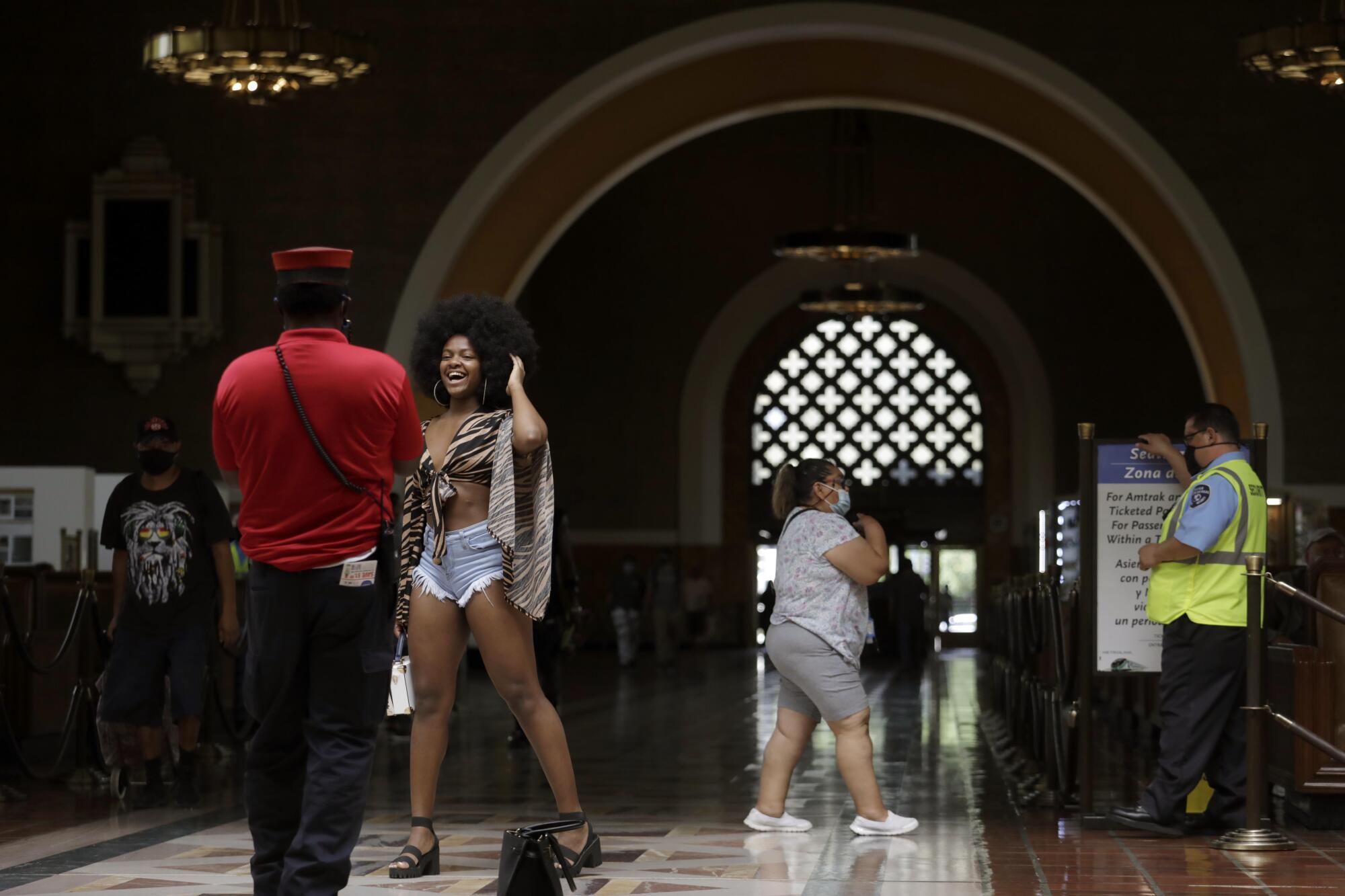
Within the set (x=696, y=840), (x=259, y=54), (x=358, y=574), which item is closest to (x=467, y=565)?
(x=358, y=574)

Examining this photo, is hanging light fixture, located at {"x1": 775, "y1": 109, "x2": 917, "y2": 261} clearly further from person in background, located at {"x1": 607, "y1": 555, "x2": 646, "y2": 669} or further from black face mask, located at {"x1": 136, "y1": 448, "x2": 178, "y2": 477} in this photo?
black face mask, located at {"x1": 136, "y1": 448, "x2": 178, "y2": 477}

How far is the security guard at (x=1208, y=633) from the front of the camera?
20.3 feet

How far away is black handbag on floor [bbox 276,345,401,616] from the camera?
4.06m

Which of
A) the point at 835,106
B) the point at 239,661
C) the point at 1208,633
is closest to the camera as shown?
the point at 1208,633

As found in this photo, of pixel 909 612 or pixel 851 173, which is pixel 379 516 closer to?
pixel 909 612

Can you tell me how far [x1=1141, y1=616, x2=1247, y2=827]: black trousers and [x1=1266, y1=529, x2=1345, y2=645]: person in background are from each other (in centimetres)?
70

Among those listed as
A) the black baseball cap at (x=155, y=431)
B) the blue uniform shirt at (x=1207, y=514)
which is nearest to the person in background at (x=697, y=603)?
the black baseball cap at (x=155, y=431)

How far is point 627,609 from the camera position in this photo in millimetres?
21969

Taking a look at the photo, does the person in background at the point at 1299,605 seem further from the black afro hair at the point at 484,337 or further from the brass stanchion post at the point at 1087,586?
the black afro hair at the point at 484,337

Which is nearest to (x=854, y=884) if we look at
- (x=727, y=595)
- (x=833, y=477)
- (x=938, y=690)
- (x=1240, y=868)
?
(x=1240, y=868)

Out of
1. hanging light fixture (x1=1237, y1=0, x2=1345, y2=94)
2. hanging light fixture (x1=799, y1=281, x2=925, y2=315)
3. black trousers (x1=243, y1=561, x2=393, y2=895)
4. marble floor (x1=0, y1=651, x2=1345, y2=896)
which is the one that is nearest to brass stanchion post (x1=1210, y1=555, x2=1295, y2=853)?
marble floor (x1=0, y1=651, x2=1345, y2=896)

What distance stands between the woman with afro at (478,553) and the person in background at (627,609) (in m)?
16.1

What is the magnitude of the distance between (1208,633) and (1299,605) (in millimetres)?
1332

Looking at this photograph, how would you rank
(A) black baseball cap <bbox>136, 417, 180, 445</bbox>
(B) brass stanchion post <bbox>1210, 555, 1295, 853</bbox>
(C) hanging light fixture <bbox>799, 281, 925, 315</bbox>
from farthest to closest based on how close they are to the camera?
(C) hanging light fixture <bbox>799, 281, 925, 315</bbox>, (A) black baseball cap <bbox>136, 417, 180, 445</bbox>, (B) brass stanchion post <bbox>1210, 555, 1295, 853</bbox>
